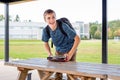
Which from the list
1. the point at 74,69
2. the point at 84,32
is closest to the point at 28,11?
the point at 84,32

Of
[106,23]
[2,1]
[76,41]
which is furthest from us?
[2,1]

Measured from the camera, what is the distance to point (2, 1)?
5969 mm

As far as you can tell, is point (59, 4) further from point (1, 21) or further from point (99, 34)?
point (1, 21)

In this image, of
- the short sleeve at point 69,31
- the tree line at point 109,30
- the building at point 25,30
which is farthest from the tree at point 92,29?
the short sleeve at point 69,31

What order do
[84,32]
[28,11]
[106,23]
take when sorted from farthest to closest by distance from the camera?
[28,11] → [84,32] → [106,23]

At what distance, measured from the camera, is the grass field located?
4.54 meters

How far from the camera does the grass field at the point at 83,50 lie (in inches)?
179

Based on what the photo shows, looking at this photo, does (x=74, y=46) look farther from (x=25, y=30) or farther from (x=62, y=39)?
(x=25, y=30)

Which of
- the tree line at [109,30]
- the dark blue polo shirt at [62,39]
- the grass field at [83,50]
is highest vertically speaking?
the tree line at [109,30]

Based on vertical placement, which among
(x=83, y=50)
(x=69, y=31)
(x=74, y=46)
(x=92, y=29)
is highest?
(x=92, y=29)

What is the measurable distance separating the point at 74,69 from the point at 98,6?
2.66 m

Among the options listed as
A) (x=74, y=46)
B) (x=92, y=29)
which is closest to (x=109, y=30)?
(x=92, y=29)

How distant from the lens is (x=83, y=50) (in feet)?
18.5

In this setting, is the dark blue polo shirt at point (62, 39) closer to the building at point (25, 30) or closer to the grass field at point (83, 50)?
the grass field at point (83, 50)
